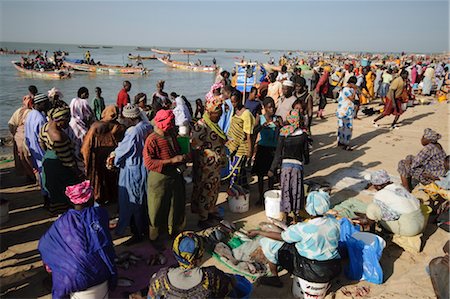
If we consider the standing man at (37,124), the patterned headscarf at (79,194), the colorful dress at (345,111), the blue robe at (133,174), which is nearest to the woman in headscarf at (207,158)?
the blue robe at (133,174)

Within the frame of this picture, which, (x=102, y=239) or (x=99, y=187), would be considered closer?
(x=102, y=239)

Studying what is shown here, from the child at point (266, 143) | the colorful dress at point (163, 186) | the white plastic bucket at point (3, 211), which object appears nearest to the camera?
the colorful dress at point (163, 186)

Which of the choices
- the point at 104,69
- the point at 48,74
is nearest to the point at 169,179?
the point at 48,74

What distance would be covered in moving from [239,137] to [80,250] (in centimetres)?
314

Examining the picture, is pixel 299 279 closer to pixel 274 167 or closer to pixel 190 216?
pixel 274 167

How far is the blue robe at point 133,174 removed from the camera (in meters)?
3.93

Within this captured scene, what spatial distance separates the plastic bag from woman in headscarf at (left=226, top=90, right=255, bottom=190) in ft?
7.32

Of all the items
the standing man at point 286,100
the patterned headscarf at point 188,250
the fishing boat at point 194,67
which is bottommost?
the patterned headscarf at point 188,250

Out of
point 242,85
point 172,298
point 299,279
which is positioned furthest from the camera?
point 242,85

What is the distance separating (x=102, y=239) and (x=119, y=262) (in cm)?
122

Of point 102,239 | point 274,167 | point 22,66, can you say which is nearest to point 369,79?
point 274,167

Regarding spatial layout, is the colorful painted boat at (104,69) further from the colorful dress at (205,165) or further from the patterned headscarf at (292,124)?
the patterned headscarf at (292,124)

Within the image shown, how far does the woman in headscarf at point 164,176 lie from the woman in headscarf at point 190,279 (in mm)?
1443

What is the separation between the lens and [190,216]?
16.8 ft
